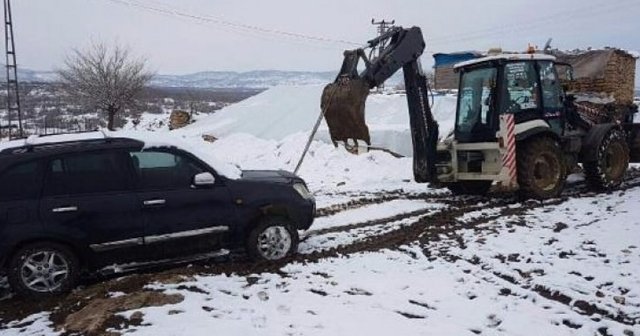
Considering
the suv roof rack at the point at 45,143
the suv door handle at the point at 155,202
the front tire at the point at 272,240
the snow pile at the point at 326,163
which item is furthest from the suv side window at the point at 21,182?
the snow pile at the point at 326,163

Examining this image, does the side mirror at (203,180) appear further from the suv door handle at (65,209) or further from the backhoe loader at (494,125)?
the backhoe loader at (494,125)

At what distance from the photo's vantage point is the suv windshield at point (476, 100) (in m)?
10.9

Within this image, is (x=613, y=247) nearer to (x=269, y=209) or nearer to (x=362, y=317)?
(x=362, y=317)

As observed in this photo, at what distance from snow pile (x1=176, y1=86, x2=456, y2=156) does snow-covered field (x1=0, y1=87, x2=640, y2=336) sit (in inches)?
300

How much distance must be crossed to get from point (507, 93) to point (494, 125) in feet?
2.11

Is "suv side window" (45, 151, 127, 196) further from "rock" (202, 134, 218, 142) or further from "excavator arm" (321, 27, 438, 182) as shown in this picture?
"rock" (202, 134, 218, 142)

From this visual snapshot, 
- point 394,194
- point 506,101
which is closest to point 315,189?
point 394,194

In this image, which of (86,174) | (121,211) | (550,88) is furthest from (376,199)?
(86,174)

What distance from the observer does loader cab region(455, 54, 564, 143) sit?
10.8 meters

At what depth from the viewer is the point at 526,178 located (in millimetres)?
10531

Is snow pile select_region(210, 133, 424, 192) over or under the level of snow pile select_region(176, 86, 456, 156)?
under

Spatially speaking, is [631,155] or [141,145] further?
[631,155]

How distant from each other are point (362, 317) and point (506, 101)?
6754 millimetres

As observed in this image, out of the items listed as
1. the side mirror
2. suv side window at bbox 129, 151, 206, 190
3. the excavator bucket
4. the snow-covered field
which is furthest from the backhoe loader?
suv side window at bbox 129, 151, 206, 190
